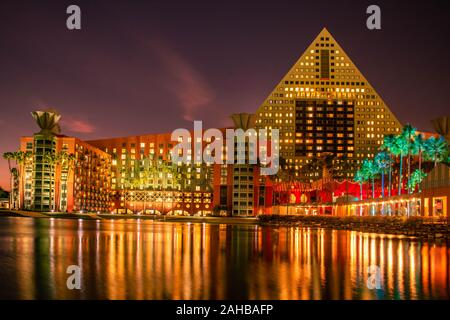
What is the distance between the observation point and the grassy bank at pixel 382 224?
5509 cm

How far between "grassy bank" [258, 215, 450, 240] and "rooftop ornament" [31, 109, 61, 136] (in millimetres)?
84045

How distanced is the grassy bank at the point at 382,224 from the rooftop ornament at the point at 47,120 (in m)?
84.0

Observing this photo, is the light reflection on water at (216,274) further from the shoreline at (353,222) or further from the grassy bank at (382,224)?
the shoreline at (353,222)

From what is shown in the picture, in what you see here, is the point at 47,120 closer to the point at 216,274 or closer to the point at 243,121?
the point at 243,121

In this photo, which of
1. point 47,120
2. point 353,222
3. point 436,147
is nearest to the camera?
point 353,222

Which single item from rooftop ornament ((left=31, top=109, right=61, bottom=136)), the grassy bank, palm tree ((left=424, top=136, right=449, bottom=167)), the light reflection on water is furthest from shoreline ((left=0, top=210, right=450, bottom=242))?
rooftop ornament ((left=31, top=109, right=61, bottom=136))

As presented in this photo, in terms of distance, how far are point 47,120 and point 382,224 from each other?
123 metres

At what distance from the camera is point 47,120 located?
6708 inches

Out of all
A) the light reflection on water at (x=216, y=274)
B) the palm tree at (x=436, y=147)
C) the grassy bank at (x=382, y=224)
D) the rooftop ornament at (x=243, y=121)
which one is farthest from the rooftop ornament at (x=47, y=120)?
the light reflection on water at (x=216, y=274)

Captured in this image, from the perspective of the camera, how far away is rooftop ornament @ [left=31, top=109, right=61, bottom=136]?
169500 mm

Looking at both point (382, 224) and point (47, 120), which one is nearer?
point (382, 224)

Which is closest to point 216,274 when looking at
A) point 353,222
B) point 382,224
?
point 382,224

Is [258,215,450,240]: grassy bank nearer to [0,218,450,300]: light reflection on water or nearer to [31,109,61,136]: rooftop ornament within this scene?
[0,218,450,300]: light reflection on water
